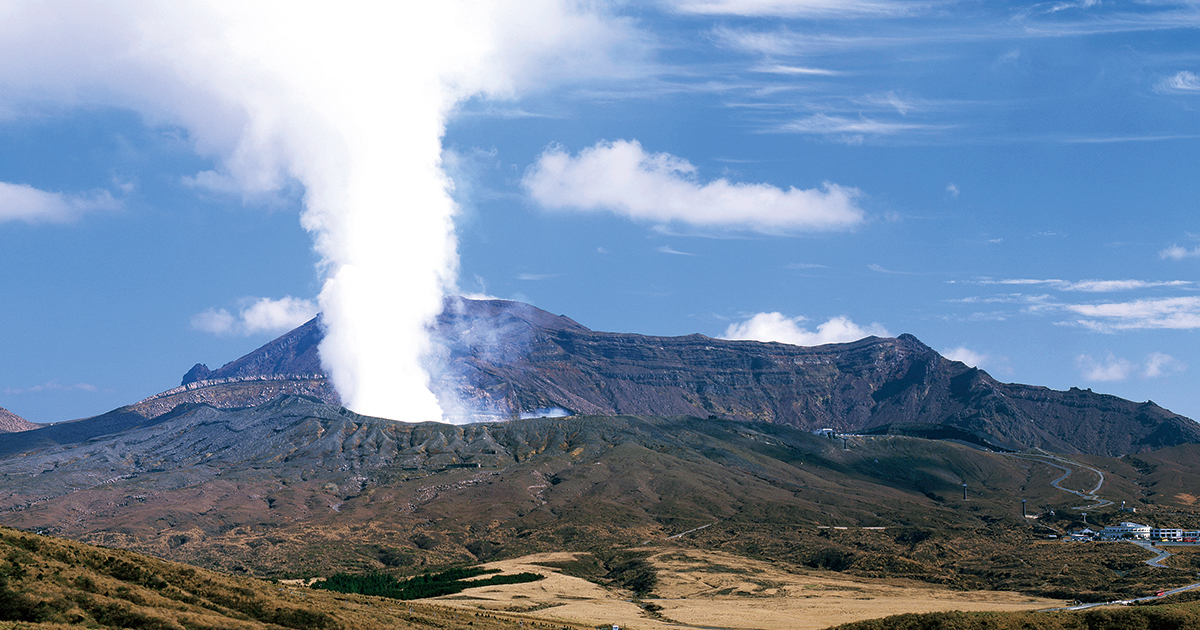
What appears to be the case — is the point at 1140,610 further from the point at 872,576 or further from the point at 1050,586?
the point at 872,576

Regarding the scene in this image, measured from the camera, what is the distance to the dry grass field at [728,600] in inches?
5251

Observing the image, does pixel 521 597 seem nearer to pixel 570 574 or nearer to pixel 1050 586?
pixel 570 574

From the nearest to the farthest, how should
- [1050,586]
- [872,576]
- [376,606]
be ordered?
[376,606] < [1050,586] < [872,576]

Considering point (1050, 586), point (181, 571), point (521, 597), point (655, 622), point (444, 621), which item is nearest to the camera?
point (181, 571)

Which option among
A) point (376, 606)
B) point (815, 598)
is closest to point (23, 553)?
point (376, 606)

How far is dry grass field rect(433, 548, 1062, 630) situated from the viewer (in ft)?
438

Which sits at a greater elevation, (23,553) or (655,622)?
(23,553)

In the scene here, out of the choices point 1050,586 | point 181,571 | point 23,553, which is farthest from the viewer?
point 1050,586

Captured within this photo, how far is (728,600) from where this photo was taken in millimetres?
159000

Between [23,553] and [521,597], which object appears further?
[521,597]

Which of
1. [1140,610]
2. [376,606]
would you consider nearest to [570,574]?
[376,606]

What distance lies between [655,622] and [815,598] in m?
39.1

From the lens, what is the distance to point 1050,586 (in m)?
168

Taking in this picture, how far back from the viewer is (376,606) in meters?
95.4
